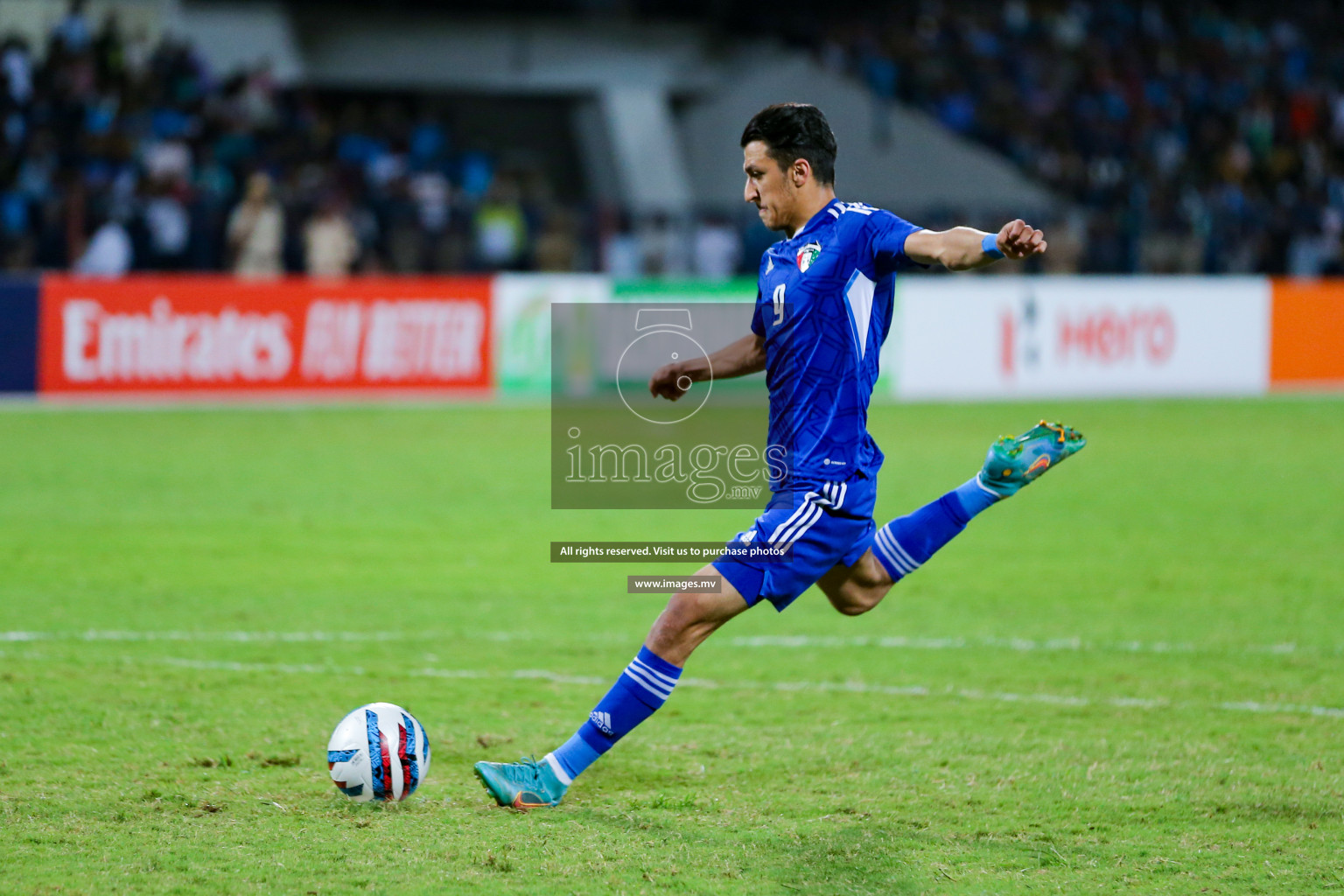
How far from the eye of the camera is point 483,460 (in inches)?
562

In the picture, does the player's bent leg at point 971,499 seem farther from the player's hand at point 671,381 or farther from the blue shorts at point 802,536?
the player's hand at point 671,381

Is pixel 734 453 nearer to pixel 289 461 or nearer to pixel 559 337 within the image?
pixel 289 461

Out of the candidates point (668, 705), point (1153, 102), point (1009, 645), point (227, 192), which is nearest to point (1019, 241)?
point (668, 705)

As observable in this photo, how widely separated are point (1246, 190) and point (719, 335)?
14.1 meters

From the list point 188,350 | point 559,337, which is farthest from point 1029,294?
point 188,350

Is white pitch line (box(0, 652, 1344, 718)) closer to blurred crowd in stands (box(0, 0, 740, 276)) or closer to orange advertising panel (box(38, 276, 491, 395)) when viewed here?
orange advertising panel (box(38, 276, 491, 395))

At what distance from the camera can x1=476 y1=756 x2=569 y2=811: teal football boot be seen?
4809mm

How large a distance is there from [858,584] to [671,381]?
0.95 metres

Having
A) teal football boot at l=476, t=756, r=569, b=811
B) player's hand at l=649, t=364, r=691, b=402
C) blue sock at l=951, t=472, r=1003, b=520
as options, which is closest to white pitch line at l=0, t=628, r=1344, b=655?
blue sock at l=951, t=472, r=1003, b=520

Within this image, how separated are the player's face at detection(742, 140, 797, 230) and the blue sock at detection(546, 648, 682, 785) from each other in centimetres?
143

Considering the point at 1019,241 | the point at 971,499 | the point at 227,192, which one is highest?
the point at 227,192

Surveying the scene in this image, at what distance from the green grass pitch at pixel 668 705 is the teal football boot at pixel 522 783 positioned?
8 centimetres

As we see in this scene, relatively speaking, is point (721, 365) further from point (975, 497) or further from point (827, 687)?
point (827, 687)

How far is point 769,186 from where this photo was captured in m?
4.92
